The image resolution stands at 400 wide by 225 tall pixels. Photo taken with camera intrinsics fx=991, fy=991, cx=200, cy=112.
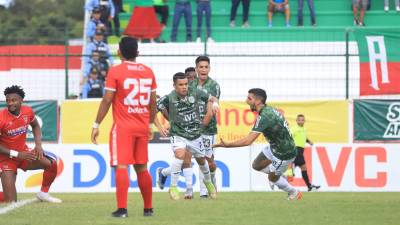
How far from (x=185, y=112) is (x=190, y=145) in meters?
0.55

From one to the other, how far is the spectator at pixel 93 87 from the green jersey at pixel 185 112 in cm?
895

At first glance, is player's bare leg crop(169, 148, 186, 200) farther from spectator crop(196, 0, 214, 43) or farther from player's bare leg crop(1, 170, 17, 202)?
spectator crop(196, 0, 214, 43)

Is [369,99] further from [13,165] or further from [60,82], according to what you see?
[13,165]

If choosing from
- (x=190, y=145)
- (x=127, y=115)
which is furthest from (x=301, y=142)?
(x=127, y=115)

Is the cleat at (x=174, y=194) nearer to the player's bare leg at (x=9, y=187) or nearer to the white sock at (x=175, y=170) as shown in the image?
the white sock at (x=175, y=170)

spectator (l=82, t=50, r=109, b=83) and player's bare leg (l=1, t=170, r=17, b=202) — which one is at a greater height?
spectator (l=82, t=50, r=109, b=83)

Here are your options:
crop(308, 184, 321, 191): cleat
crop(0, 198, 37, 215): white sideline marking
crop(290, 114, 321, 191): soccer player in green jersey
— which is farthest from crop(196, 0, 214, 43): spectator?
crop(0, 198, 37, 215): white sideline marking

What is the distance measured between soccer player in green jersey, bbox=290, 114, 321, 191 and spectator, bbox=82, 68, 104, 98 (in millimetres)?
5265

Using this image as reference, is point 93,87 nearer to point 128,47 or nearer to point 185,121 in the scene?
point 185,121

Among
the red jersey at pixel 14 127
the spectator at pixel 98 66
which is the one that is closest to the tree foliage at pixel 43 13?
the spectator at pixel 98 66

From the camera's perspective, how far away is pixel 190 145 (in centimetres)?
1625

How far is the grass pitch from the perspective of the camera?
11.9m

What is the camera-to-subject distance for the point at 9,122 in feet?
49.7

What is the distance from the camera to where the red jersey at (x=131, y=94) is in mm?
12025
